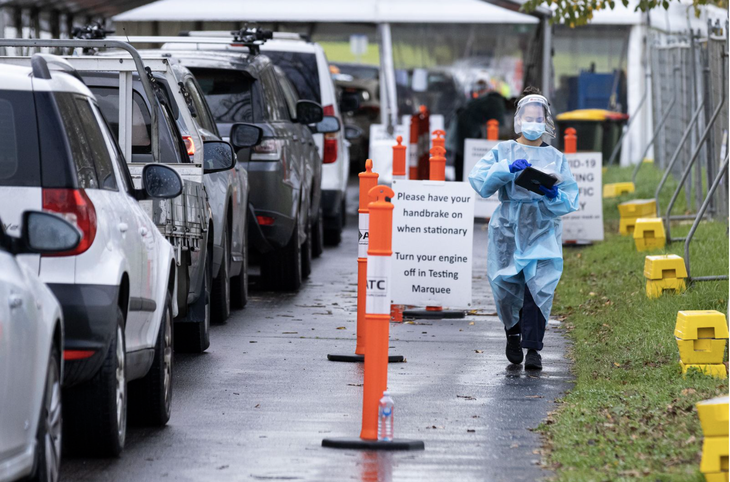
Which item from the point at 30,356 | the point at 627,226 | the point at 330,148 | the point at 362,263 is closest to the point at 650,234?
the point at 627,226

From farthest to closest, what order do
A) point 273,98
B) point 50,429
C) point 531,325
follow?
point 273,98 → point 531,325 → point 50,429

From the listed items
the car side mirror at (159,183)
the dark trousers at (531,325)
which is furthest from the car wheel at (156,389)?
the dark trousers at (531,325)

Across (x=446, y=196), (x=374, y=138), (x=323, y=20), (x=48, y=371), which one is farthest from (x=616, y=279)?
(x=323, y=20)

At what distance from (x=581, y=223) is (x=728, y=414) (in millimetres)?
11517

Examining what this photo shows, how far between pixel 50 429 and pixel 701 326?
13.9ft

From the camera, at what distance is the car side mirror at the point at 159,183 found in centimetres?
723

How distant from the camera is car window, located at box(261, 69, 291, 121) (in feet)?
41.8

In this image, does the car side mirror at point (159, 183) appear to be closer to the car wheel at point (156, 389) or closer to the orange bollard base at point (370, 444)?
the car wheel at point (156, 389)

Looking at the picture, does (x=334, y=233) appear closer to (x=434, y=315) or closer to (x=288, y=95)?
(x=288, y=95)

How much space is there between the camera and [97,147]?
6.48 meters

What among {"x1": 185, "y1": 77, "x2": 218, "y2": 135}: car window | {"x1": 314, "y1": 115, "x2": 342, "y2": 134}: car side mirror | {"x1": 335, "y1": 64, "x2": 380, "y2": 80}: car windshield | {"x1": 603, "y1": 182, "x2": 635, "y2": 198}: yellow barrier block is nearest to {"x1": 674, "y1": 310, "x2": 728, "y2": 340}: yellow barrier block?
{"x1": 185, "y1": 77, "x2": 218, "y2": 135}: car window

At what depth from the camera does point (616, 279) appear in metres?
13.1

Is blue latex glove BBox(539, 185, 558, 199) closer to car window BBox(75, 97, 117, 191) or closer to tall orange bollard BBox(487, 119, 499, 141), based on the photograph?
car window BBox(75, 97, 117, 191)

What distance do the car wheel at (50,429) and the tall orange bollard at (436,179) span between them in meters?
6.55
